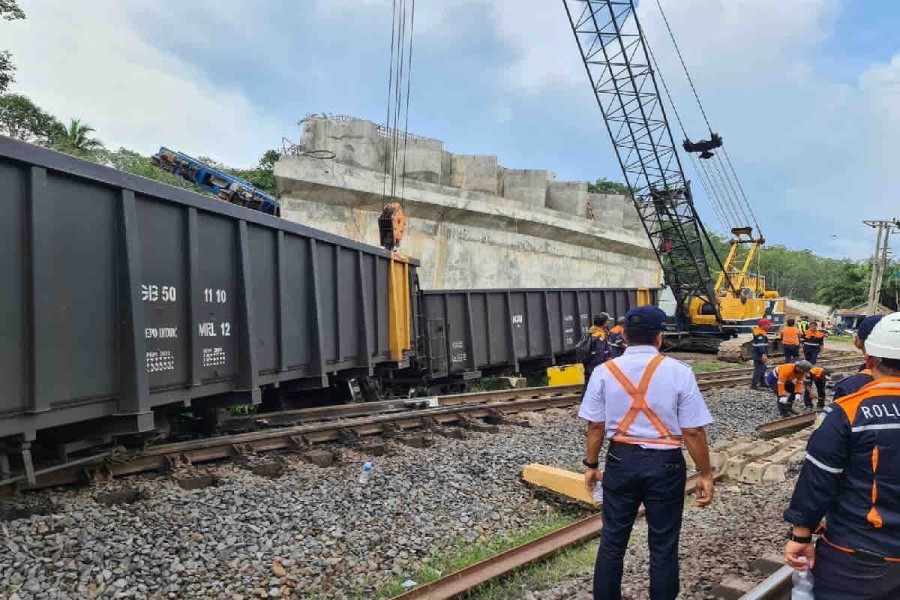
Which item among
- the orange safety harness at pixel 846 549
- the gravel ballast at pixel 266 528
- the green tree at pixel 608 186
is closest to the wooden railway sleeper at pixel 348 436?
the gravel ballast at pixel 266 528

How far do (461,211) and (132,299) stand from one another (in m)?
21.3

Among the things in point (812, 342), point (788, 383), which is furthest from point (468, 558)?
point (812, 342)

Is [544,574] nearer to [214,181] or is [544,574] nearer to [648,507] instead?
[648,507]

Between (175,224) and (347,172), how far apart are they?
17.6m

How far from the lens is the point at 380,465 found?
638 cm

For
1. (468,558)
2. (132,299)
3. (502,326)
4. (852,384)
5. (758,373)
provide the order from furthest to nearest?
(758,373) < (502,326) < (132,299) < (468,558) < (852,384)

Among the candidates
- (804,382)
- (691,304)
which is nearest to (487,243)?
(691,304)

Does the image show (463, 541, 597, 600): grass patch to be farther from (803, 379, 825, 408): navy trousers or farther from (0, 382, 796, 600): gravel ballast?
(803, 379, 825, 408): navy trousers

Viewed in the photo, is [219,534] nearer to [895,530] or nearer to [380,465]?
[380,465]

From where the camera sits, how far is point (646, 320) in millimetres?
3305

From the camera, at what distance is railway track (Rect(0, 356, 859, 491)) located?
5047 millimetres

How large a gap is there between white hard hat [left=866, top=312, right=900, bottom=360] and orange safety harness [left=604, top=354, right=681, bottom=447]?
3.24 ft

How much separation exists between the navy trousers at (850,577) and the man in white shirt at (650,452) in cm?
75

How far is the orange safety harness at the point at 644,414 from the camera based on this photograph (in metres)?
3.11
